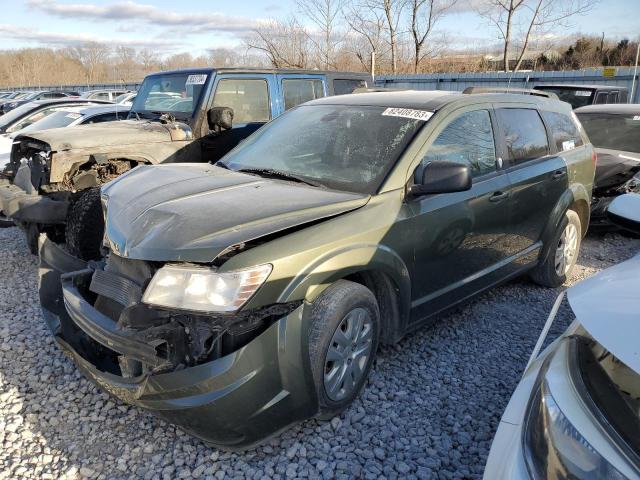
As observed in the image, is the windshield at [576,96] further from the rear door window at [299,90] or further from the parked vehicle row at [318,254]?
the parked vehicle row at [318,254]

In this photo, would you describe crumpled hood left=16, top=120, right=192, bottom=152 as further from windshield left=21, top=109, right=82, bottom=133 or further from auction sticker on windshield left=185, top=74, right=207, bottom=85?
windshield left=21, top=109, right=82, bottom=133

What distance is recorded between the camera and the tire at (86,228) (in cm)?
456

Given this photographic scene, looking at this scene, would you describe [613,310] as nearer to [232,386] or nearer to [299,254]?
[299,254]

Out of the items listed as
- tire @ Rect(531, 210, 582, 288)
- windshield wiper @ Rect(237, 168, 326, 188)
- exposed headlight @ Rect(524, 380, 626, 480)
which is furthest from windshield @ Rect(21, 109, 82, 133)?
exposed headlight @ Rect(524, 380, 626, 480)

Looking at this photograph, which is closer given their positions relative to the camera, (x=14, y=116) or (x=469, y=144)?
(x=469, y=144)

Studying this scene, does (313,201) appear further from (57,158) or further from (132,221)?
(57,158)


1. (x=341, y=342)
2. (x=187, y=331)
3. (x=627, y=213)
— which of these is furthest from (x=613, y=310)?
(x=187, y=331)

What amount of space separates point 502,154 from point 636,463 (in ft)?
9.50

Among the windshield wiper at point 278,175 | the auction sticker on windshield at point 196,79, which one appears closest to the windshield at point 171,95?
the auction sticker on windshield at point 196,79

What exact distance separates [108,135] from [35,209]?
106 centimetres

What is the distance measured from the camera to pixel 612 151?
6422 millimetres

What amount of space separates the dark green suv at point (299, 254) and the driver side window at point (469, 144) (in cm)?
1

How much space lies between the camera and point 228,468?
2496mm

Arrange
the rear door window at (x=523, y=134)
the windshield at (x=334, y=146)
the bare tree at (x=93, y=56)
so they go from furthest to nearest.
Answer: the bare tree at (x=93, y=56), the rear door window at (x=523, y=134), the windshield at (x=334, y=146)
